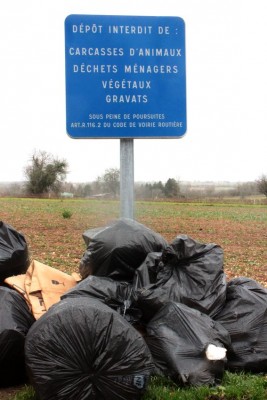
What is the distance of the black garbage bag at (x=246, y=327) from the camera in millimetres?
3803

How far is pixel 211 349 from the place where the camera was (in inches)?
132

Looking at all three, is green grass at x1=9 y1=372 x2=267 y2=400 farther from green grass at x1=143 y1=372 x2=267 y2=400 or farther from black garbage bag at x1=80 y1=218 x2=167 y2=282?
black garbage bag at x1=80 y1=218 x2=167 y2=282

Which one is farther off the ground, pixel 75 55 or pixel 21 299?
pixel 75 55

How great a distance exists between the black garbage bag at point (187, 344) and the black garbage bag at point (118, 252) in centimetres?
70

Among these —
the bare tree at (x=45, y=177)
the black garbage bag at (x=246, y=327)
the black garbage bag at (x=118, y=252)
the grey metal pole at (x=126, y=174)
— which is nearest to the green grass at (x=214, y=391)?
the black garbage bag at (x=246, y=327)

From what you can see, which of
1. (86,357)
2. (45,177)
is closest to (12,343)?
(86,357)

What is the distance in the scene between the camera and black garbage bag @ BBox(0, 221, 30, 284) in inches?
181

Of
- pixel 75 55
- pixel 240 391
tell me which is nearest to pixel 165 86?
pixel 75 55

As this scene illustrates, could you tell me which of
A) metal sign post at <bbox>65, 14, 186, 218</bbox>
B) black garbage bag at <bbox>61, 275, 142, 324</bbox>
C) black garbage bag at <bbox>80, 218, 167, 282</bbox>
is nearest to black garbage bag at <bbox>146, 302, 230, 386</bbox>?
black garbage bag at <bbox>61, 275, 142, 324</bbox>

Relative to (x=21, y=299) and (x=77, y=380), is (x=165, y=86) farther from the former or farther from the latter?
(x=77, y=380)

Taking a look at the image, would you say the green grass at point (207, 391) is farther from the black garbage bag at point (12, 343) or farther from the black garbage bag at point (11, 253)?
the black garbage bag at point (11, 253)

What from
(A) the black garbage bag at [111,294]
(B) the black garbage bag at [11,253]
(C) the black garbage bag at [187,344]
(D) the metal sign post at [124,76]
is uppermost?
(D) the metal sign post at [124,76]

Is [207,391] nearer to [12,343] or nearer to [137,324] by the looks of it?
[137,324]

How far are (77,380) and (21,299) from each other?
45.2 inches
